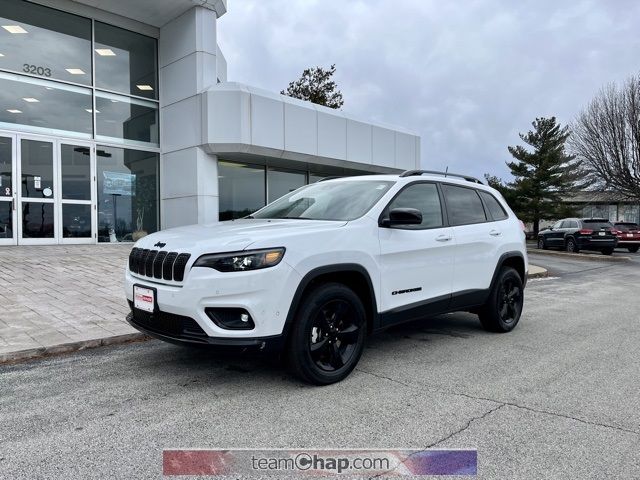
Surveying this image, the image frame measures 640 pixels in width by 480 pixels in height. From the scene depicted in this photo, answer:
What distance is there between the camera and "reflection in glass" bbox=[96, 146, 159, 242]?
46.8ft

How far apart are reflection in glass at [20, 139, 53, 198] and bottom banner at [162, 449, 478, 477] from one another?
39.9 feet

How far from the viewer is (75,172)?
44.6ft

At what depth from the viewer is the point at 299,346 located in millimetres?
3766

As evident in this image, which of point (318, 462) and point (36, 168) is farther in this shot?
point (36, 168)

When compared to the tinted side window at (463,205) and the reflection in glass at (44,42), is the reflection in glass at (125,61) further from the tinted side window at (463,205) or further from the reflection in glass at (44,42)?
the tinted side window at (463,205)

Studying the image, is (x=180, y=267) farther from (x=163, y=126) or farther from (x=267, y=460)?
Result: (x=163, y=126)

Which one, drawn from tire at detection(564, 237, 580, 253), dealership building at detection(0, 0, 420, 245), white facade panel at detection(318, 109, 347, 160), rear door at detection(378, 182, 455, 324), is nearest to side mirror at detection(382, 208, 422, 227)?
rear door at detection(378, 182, 455, 324)

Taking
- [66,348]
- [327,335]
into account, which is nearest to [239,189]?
[66,348]

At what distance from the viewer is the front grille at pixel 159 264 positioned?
3.71 m

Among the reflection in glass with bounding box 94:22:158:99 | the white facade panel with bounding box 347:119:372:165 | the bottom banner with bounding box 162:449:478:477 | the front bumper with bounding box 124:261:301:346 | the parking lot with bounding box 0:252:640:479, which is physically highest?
the reflection in glass with bounding box 94:22:158:99

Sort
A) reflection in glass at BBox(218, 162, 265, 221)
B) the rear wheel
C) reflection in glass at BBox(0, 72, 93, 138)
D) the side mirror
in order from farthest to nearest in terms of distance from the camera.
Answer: the rear wheel, reflection in glass at BBox(218, 162, 265, 221), reflection in glass at BBox(0, 72, 93, 138), the side mirror

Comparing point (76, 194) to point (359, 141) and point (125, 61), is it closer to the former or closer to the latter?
point (125, 61)

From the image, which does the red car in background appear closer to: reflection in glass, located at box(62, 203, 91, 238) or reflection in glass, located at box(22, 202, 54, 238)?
reflection in glass, located at box(62, 203, 91, 238)

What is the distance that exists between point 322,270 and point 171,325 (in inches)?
49.3
